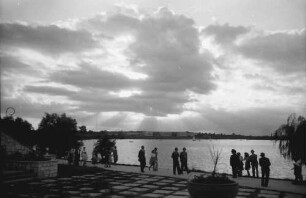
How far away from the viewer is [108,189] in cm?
1219

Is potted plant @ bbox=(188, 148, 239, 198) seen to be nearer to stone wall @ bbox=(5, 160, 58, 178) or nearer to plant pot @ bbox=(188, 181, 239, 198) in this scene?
plant pot @ bbox=(188, 181, 239, 198)

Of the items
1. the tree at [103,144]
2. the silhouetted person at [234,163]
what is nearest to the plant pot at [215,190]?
the silhouetted person at [234,163]

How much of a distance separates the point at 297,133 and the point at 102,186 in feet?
35.7

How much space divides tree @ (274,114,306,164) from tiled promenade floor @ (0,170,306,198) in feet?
15.9

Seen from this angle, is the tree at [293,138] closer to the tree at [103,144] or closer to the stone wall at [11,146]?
the stone wall at [11,146]

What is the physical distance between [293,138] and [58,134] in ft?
96.2

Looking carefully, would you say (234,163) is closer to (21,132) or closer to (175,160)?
(175,160)

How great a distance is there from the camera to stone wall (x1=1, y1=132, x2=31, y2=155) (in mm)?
17839

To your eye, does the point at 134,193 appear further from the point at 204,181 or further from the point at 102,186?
the point at 204,181

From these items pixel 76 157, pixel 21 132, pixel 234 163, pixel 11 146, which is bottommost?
→ pixel 76 157

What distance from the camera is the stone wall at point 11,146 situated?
17.8 metres

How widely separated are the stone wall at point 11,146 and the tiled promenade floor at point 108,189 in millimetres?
4451

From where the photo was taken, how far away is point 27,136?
43438 mm

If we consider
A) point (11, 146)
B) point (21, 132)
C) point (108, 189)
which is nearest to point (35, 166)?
point (11, 146)
